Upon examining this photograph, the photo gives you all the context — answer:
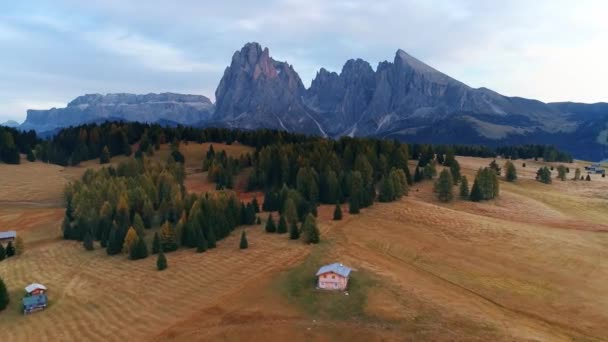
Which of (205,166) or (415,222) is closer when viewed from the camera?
(415,222)

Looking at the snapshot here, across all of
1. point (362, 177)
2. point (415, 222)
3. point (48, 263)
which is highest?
point (362, 177)

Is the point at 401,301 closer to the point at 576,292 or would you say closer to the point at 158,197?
the point at 576,292

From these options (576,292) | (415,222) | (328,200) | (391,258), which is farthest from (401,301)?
(328,200)

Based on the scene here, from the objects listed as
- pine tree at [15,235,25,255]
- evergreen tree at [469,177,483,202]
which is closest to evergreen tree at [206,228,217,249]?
pine tree at [15,235,25,255]

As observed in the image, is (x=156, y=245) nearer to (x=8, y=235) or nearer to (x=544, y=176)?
(x=8, y=235)

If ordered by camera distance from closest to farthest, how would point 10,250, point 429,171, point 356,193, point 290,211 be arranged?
point 10,250, point 290,211, point 356,193, point 429,171

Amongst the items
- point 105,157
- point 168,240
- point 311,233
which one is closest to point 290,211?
point 311,233

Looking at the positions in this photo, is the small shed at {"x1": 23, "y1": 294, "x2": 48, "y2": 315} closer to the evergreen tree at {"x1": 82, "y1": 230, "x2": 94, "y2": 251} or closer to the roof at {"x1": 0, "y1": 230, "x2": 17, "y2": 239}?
the evergreen tree at {"x1": 82, "y1": 230, "x2": 94, "y2": 251}

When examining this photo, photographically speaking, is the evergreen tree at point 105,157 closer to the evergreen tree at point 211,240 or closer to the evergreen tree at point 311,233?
the evergreen tree at point 211,240
